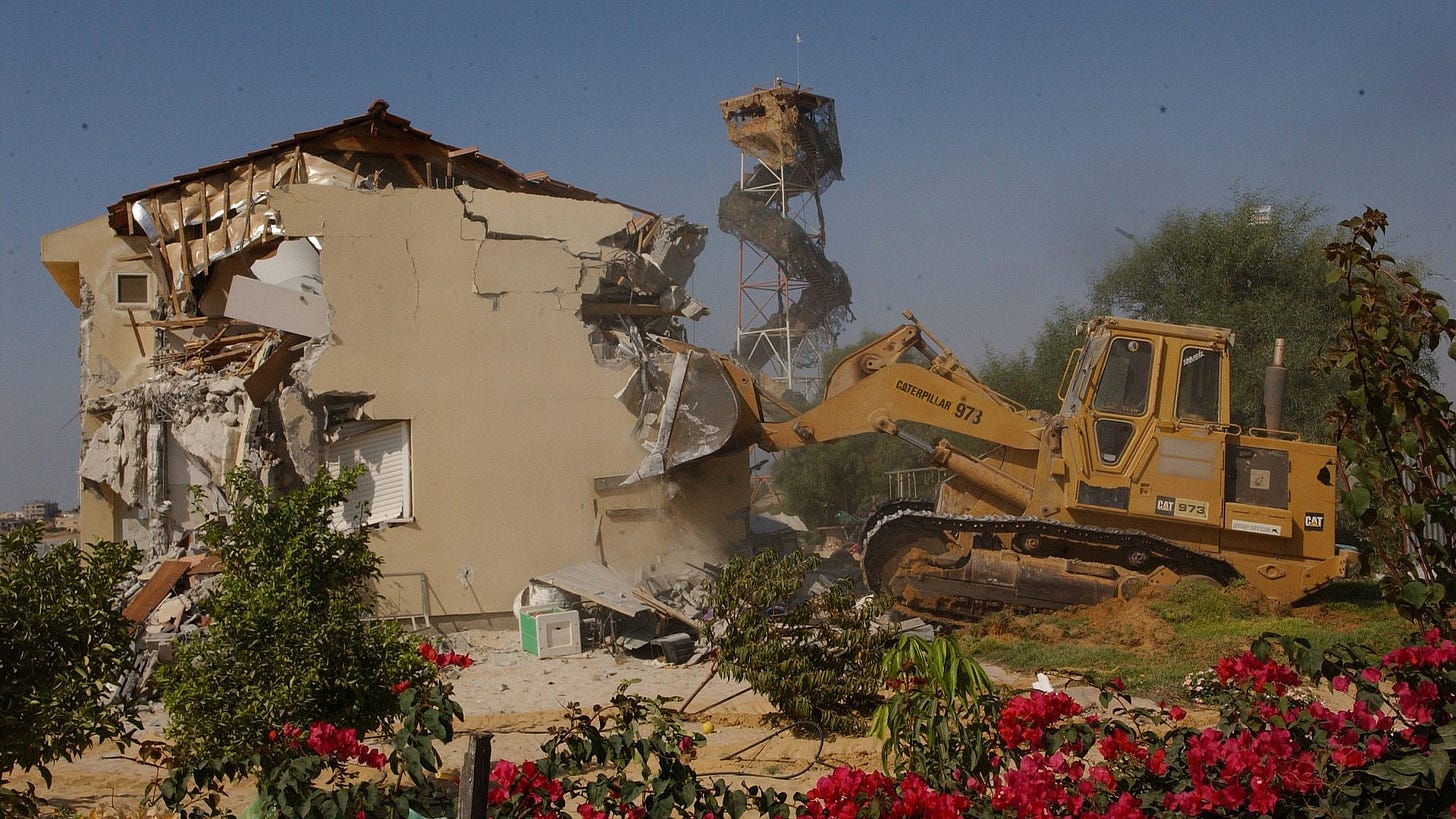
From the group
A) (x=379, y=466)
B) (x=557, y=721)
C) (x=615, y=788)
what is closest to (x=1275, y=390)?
(x=557, y=721)

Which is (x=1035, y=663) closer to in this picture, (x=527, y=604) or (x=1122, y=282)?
(x=527, y=604)

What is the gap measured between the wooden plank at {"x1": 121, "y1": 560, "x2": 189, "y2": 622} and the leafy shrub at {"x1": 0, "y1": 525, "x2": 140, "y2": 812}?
7541 millimetres

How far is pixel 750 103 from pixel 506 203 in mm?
15317

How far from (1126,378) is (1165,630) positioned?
2818mm

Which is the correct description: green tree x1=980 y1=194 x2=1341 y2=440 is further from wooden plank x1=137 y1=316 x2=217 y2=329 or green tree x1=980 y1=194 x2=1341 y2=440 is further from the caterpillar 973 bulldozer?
wooden plank x1=137 y1=316 x2=217 y2=329

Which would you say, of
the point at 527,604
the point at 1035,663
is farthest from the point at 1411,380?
the point at 527,604

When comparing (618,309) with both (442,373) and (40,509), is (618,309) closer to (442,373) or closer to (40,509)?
(442,373)

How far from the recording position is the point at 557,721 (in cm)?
1013

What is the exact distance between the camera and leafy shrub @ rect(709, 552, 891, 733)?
30.2ft

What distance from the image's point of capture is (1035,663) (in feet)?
35.5

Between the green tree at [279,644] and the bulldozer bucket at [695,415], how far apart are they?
303 inches

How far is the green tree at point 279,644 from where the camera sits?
6086 mm

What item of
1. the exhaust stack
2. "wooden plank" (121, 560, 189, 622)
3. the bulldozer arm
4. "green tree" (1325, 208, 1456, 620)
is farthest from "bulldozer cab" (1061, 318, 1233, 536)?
"wooden plank" (121, 560, 189, 622)

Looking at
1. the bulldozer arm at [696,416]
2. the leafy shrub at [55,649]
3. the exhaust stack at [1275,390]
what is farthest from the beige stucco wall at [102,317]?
the exhaust stack at [1275,390]
